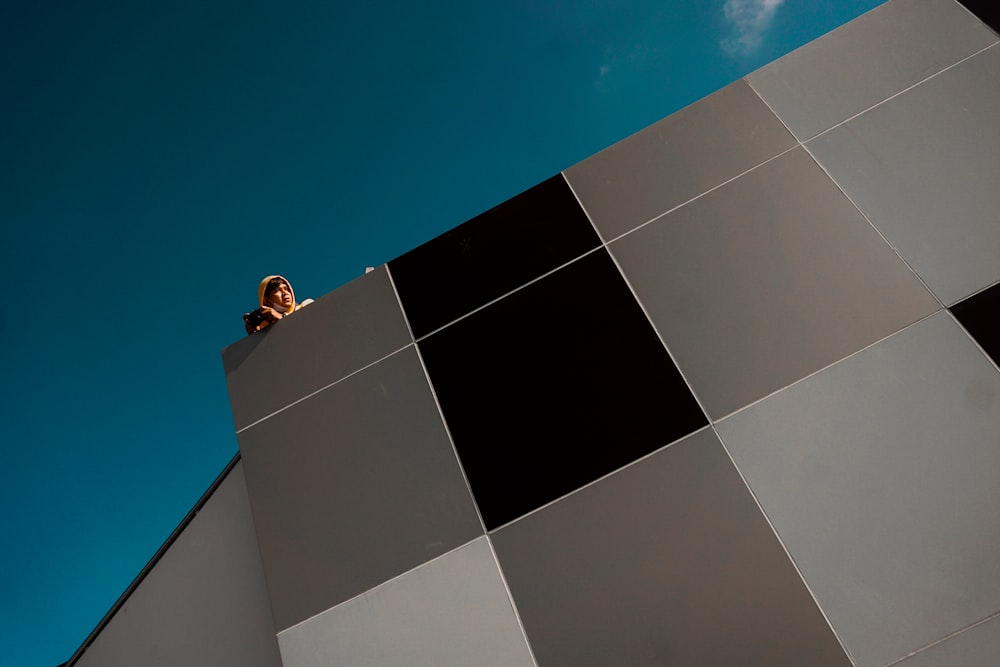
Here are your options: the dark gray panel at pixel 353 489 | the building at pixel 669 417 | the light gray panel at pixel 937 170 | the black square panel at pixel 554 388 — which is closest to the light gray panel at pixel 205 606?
the building at pixel 669 417

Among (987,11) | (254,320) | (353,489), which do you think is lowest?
(353,489)

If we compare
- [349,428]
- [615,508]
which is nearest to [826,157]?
[615,508]

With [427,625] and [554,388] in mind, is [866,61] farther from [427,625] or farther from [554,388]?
[427,625]

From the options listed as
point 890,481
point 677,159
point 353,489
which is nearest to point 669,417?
point 890,481

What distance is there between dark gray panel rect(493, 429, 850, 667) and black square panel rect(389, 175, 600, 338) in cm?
247

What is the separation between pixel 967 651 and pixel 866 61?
19.0 feet

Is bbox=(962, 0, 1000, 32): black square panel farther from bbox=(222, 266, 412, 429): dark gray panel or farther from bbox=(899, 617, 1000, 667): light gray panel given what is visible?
bbox=(222, 266, 412, 429): dark gray panel

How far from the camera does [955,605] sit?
4.48 meters

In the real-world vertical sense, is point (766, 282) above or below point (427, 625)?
above

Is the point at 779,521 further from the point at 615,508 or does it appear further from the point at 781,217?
the point at 781,217

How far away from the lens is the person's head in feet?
25.5

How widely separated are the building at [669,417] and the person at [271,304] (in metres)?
0.30

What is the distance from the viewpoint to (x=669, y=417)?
5695 millimetres

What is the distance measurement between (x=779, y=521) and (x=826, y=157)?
3767 mm
